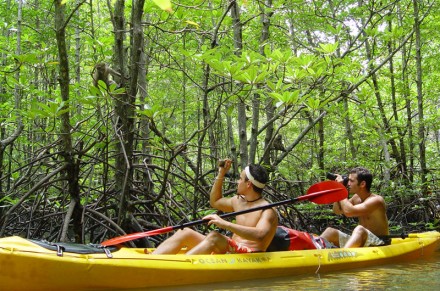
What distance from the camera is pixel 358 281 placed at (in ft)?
10.7

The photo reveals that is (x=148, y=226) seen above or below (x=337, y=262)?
above

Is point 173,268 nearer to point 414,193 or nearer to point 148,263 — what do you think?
point 148,263

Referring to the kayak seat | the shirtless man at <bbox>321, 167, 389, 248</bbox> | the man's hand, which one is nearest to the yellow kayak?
the kayak seat

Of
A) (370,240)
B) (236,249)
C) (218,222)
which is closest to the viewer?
(218,222)

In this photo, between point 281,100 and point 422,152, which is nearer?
point 281,100

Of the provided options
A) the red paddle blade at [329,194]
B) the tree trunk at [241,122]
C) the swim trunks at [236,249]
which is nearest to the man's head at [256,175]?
the swim trunks at [236,249]

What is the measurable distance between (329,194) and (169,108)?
5.63ft

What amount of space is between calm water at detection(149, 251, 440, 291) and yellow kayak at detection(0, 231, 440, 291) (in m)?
0.07

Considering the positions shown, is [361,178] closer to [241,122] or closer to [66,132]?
[241,122]

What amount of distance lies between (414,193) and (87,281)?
4.92 metres

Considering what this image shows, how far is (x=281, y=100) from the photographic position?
10.8ft

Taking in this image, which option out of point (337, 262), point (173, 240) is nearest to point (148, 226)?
point (173, 240)

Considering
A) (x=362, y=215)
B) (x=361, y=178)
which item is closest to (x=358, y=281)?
(x=362, y=215)

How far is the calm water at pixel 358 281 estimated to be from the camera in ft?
9.74
